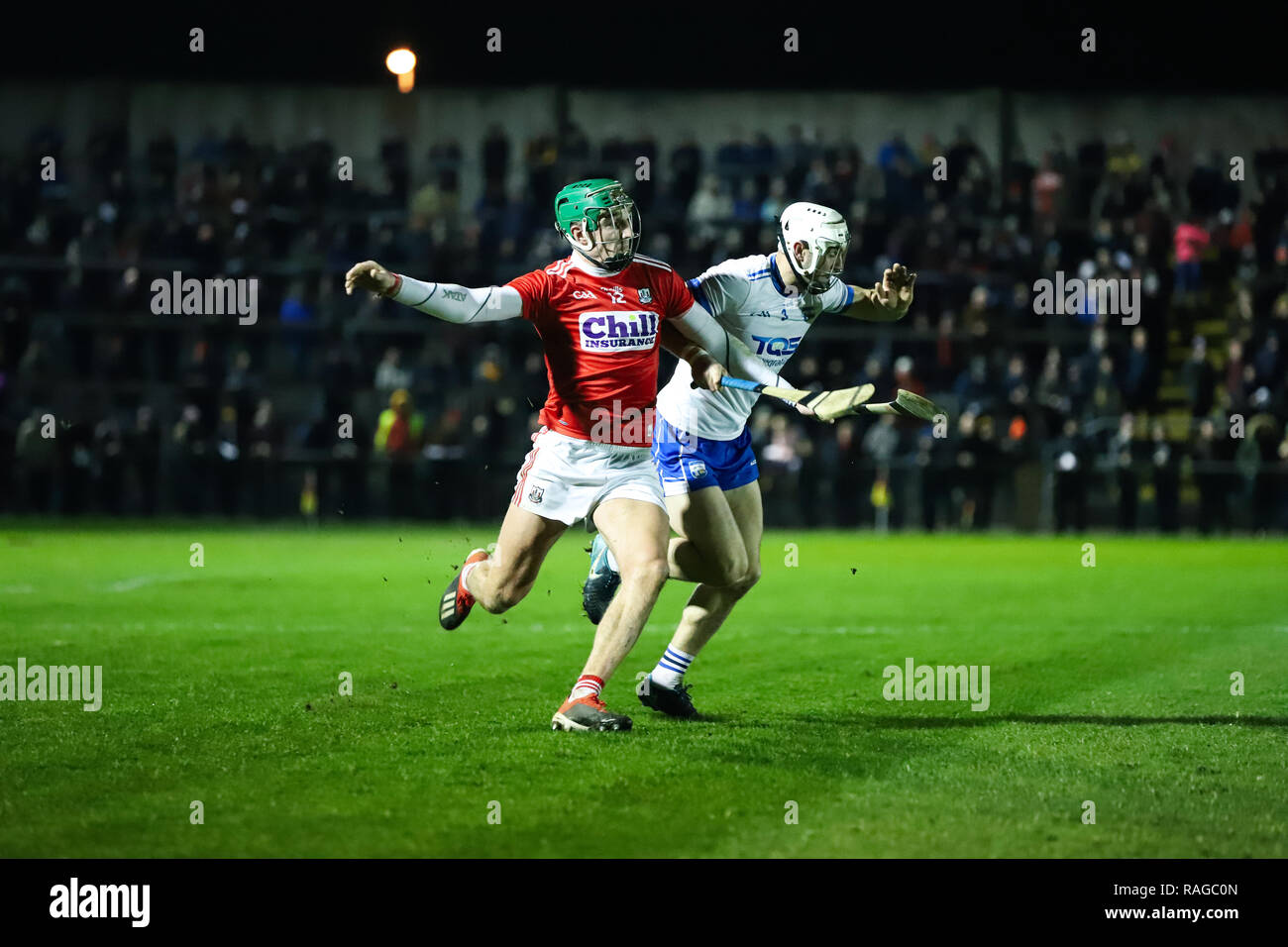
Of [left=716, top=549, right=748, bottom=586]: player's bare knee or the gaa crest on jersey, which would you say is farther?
[left=716, top=549, right=748, bottom=586]: player's bare knee

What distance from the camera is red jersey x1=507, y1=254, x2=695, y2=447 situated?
7.83m

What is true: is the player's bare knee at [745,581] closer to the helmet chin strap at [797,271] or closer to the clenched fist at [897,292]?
the helmet chin strap at [797,271]

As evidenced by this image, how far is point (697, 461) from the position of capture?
8.34 metres

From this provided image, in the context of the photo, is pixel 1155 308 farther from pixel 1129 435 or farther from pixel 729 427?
pixel 729 427

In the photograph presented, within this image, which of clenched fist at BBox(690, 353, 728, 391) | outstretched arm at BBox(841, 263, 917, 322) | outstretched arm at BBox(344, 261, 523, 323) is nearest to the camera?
outstretched arm at BBox(344, 261, 523, 323)

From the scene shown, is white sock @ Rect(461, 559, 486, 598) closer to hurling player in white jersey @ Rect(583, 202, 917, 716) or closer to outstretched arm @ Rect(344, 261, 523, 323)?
hurling player in white jersey @ Rect(583, 202, 917, 716)

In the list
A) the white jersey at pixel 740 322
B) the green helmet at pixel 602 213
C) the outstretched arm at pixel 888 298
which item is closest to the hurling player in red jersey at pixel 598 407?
the green helmet at pixel 602 213

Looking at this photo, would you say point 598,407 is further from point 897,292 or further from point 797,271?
point 897,292

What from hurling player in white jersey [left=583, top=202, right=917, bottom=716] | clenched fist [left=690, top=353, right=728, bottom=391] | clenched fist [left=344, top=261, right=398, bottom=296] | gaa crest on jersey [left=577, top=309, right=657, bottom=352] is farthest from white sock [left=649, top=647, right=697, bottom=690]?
clenched fist [left=344, top=261, right=398, bottom=296]

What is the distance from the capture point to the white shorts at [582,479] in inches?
308

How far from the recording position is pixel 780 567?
18219 mm

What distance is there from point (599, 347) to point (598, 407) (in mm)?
298

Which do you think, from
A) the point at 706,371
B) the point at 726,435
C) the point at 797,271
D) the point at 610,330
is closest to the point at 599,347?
the point at 610,330
